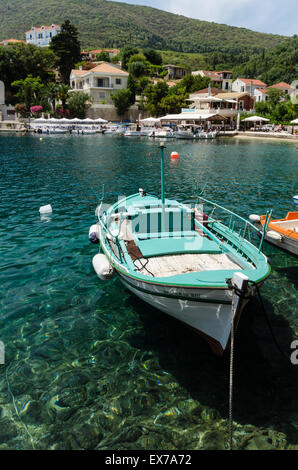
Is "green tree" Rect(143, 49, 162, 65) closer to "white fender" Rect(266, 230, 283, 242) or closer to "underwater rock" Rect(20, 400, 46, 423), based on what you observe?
"white fender" Rect(266, 230, 283, 242)

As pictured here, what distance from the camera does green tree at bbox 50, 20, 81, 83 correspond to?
299ft

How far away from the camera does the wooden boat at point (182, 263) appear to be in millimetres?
6066

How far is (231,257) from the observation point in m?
8.44

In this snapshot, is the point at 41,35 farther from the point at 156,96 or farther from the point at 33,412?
the point at 33,412

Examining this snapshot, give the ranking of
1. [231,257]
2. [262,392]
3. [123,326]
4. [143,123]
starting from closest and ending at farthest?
[262,392] → [123,326] → [231,257] → [143,123]

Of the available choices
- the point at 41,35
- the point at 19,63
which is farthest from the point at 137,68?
the point at 41,35

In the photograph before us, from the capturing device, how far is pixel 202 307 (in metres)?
6.21

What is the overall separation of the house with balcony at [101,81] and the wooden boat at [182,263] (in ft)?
269

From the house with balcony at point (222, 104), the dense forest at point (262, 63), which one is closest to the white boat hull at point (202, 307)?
the house with balcony at point (222, 104)

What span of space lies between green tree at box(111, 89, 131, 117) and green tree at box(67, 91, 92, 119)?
6.72m

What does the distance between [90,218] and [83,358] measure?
988 cm

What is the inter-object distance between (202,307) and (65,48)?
105166mm
